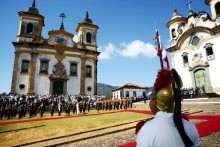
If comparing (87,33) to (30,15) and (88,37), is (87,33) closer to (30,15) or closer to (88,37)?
(88,37)

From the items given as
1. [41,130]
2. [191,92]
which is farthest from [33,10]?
[191,92]

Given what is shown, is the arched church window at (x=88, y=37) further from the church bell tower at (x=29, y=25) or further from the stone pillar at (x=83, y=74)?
the church bell tower at (x=29, y=25)

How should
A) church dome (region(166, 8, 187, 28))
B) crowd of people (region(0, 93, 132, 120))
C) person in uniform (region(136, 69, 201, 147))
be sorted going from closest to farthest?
person in uniform (region(136, 69, 201, 147)) → crowd of people (region(0, 93, 132, 120)) → church dome (region(166, 8, 187, 28))

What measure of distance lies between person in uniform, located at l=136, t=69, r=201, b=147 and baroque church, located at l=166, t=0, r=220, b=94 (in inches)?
876

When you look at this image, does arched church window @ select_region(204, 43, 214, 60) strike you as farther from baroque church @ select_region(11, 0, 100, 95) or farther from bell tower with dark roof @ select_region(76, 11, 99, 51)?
bell tower with dark roof @ select_region(76, 11, 99, 51)

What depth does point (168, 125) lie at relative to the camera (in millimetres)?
1338

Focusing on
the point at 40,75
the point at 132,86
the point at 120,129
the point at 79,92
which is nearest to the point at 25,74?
the point at 40,75

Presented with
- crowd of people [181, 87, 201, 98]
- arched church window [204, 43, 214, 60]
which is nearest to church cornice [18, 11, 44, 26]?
crowd of people [181, 87, 201, 98]

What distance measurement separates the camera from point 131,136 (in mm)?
5328

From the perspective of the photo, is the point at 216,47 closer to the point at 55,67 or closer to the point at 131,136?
the point at 131,136

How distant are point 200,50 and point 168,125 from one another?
24.9 metres

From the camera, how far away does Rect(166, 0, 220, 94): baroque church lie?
66.8 ft

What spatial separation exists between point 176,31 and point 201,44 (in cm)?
622

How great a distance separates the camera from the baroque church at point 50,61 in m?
21.9
